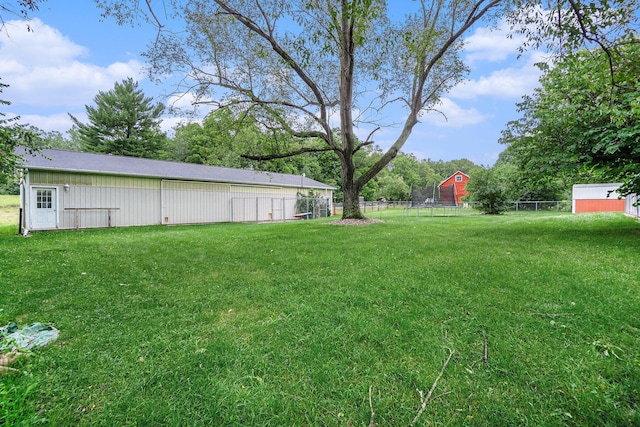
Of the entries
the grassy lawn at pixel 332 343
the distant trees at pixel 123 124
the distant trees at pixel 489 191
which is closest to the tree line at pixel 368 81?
the grassy lawn at pixel 332 343

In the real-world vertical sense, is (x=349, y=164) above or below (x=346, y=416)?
above

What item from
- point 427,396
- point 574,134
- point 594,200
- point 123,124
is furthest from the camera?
point 123,124

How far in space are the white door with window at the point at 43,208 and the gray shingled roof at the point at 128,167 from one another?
0.95 m

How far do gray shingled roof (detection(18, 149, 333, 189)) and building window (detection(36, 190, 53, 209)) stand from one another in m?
0.96

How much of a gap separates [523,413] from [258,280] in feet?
10.4

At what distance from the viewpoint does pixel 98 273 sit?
4.38m

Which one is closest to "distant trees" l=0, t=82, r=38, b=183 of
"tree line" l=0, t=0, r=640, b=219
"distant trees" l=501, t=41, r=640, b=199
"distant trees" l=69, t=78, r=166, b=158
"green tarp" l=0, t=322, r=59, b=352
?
"tree line" l=0, t=0, r=640, b=219

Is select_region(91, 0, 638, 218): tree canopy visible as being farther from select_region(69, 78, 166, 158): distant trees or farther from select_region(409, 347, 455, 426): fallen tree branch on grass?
select_region(69, 78, 166, 158): distant trees

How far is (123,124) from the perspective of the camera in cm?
2798

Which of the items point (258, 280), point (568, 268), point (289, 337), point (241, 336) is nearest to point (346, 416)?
point (289, 337)

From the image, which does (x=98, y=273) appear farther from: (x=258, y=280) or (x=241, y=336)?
(x=241, y=336)

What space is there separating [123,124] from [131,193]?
2029cm

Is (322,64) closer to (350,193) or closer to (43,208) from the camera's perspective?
(350,193)

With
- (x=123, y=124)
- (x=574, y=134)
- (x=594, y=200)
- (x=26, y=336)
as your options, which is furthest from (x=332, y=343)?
(x=123, y=124)
